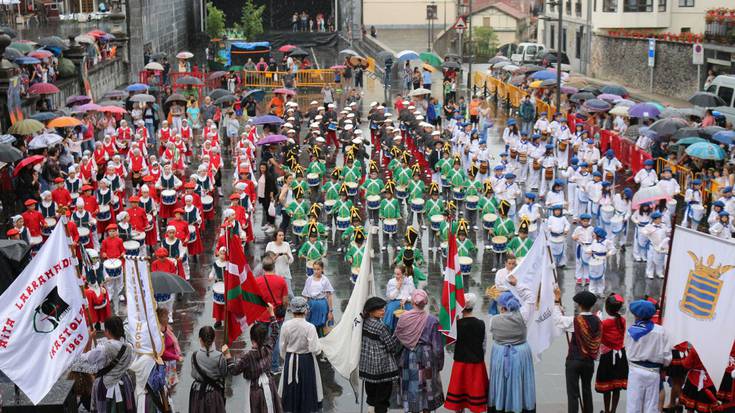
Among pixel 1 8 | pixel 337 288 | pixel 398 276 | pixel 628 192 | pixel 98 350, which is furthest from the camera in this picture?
pixel 1 8

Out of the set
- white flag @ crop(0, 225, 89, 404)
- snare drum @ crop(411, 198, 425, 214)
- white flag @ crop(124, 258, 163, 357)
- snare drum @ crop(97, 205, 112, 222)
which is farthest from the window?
white flag @ crop(0, 225, 89, 404)

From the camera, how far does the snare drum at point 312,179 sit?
2245 cm

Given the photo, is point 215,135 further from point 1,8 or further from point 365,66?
point 365,66

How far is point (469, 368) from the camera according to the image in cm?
1109

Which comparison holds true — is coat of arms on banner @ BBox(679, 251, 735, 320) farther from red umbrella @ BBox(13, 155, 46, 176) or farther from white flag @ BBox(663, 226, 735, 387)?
red umbrella @ BBox(13, 155, 46, 176)

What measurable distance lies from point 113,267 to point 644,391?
8.33 metres

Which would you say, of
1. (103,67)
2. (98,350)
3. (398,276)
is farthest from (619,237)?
(103,67)

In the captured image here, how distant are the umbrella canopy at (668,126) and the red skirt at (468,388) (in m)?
14.8

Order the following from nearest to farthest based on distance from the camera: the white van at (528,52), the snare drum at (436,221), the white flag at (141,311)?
1. the white flag at (141,311)
2. the snare drum at (436,221)
3. the white van at (528,52)

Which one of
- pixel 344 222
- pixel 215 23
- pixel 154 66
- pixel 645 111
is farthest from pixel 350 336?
pixel 215 23

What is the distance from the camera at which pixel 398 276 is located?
42.7 feet

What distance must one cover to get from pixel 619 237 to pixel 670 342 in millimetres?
9976

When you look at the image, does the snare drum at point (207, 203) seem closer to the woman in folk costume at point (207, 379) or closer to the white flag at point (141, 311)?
the white flag at point (141, 311)

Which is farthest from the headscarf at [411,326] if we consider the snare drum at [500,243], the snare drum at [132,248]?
the snare drum at [500,243]
